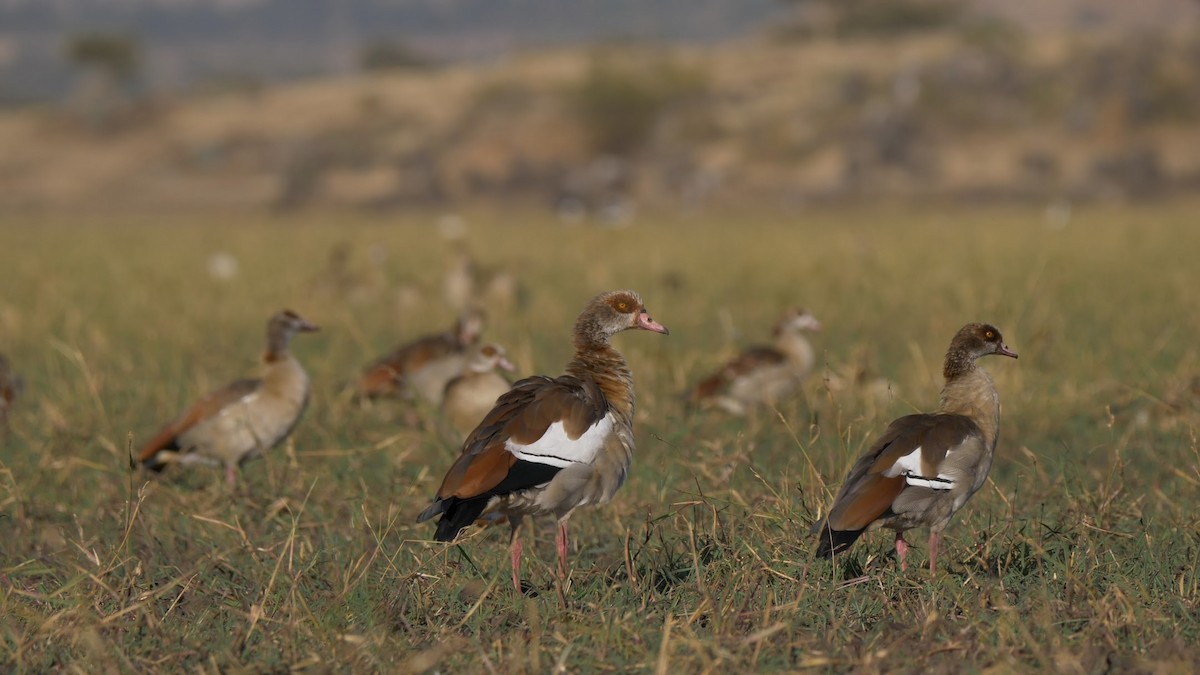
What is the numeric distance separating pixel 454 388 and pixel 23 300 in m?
8.22

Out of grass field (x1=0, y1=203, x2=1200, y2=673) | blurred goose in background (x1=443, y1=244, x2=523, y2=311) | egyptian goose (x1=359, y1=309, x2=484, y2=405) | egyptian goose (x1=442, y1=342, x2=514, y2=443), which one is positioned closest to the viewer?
grass field (x1=0, y1=203, x2=1200, y2=673)

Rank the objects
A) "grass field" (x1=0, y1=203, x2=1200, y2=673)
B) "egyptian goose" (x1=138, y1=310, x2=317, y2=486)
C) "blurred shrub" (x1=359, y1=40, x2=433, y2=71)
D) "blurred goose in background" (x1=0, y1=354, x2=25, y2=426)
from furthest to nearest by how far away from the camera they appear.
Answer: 1. "blurred shrub" (x1=359, y1=40, x2=433, y2=71)
2. "blurred goose in background" (x1=0, y1=354, x2=25, y2=426)
3. "egyptian goose" (x1=138, y1=310, x2=317, y2=486)
4. "grass field" (x1=0, y1=203, x2=1200, y2=673)

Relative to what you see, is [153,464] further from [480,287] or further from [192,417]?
[480,287]

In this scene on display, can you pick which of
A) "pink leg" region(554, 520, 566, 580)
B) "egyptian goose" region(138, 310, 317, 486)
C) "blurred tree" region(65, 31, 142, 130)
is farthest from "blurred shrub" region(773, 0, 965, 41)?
"pink leg" region(554, 520, 566, 580)

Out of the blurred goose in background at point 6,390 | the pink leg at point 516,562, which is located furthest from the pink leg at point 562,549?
the blurred goose in background at point 6,390

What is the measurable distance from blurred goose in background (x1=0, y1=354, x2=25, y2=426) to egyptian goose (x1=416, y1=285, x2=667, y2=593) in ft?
12.8

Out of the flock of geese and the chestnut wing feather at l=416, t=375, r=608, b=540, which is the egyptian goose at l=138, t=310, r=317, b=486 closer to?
the flock of geese

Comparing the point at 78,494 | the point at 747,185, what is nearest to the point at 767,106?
the point at 747,185

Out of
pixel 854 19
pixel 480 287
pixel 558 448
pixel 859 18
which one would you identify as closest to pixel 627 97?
pixel 854 19

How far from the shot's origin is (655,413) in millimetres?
7473

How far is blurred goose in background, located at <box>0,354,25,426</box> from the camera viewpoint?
7512 millimetres

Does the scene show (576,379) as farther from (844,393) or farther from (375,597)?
(844,393)

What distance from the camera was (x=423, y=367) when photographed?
854cm

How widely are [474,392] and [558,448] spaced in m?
2.92
